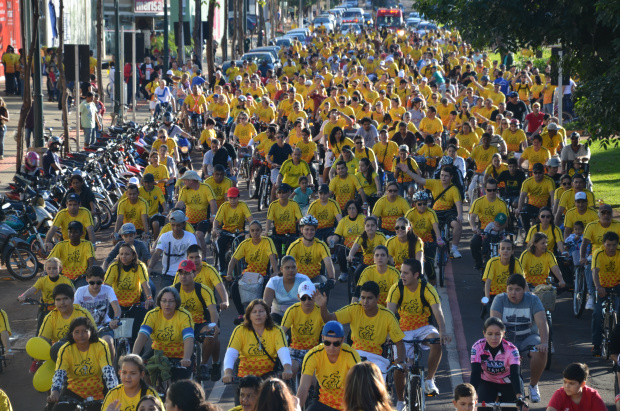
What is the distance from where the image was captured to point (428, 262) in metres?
14.9

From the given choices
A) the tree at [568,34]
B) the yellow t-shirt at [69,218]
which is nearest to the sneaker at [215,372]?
the yellow t-shirt at [69,218]

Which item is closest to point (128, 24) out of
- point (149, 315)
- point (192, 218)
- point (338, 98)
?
point (338, 98)

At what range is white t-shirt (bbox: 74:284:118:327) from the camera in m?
11.9

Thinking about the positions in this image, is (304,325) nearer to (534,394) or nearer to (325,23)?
(534,394)

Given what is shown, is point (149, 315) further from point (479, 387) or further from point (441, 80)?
point (441, 80)

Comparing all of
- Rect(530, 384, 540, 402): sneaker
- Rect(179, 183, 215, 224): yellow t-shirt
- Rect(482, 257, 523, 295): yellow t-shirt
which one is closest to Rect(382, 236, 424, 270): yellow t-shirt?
Rect(482, 257, 523, 295): yellow t-shirt

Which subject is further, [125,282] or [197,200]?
[197,200]

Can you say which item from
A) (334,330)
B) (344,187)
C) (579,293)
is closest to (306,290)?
(334,330)

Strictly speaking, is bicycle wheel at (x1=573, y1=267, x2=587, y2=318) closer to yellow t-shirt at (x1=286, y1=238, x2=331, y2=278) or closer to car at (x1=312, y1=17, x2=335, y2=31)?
yellow t-shirt at (x1=286, y1=238, x2=331, y2=278)

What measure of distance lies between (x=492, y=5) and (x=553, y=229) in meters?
3.32

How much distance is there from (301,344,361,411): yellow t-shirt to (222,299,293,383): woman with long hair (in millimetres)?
671

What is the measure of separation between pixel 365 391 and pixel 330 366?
2.20m

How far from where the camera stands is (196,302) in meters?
11.7

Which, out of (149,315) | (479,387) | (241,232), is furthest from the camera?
(241,232)
